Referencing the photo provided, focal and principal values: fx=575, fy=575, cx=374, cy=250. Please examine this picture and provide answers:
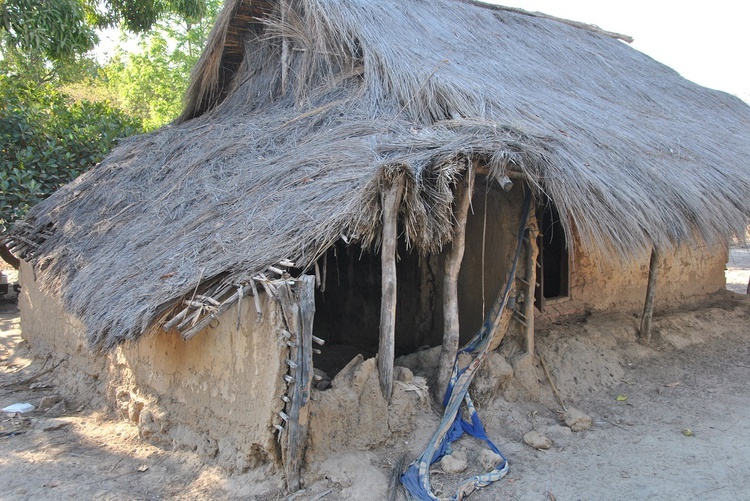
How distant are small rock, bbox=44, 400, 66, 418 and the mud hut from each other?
0.50 metres

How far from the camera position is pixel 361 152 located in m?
4.55

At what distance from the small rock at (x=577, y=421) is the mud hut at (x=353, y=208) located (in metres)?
0.82

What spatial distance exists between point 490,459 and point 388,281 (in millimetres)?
1435

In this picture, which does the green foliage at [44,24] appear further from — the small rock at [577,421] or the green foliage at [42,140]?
the small rock at [577,421]

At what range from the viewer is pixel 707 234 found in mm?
5137

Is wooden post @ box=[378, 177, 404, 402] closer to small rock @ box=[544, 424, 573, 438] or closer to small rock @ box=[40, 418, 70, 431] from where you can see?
small rock @ box=[544, 424, 573, 438]

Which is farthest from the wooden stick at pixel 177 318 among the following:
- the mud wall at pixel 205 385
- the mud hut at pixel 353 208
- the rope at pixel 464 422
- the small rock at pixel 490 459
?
the small rock at pixel 490 459

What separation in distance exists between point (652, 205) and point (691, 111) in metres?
3.76

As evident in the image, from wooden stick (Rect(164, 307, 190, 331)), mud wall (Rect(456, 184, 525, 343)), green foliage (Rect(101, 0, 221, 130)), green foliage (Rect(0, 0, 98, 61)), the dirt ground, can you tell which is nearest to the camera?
wooden stick (Rect(164, 307, 190, 331))

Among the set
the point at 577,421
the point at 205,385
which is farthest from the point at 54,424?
the point at 577,421

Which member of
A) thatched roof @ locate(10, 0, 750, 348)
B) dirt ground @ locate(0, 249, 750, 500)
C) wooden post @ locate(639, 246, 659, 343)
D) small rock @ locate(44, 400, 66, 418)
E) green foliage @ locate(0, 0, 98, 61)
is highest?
green foliage @ locate(0, 0, 98, 61)

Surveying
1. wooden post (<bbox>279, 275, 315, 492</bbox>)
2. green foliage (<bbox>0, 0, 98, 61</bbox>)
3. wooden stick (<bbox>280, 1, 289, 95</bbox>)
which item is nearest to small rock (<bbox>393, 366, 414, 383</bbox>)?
wooden post (<bbox>279, 275, 315, 492</bbox>)

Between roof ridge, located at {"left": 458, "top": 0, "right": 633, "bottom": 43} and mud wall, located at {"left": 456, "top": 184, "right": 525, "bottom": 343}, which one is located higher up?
roof ridge, located at {"left": 458, "top": 0, "right": 633, "bottom": 43}

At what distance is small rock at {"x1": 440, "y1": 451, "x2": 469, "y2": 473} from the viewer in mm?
3928
